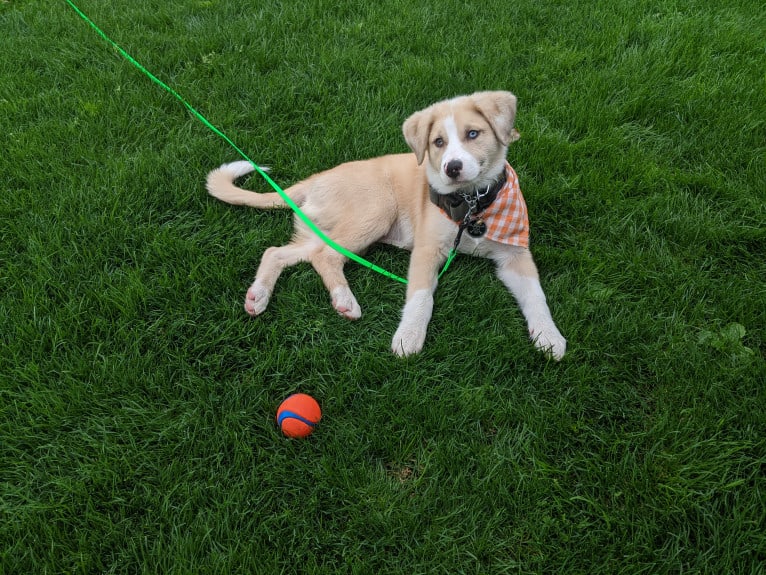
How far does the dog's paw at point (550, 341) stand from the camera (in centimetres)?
258

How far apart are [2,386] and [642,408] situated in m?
2.85

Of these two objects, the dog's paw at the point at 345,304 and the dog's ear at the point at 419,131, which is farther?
the dog's ear at the point at 419,131

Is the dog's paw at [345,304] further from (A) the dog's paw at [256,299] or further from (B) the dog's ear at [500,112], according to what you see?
(B) the dog's ear at [500,112]

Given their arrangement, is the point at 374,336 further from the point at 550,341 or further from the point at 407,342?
the point at 550,341

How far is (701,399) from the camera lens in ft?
7.66

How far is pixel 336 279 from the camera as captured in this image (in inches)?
117

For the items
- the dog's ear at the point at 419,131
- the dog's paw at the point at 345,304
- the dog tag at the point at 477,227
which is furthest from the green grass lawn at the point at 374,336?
the dog's ear at the point at 419,131

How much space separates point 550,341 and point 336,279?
46.4 inches

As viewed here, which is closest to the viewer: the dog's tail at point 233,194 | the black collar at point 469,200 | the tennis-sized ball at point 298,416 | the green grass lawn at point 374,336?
the green grass lawn at point 374,336

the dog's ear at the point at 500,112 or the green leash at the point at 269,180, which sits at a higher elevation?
the dog's ear at the point at 500,112

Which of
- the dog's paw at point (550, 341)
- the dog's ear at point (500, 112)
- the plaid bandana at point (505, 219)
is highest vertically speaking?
the dog's ear at point (500, 112)

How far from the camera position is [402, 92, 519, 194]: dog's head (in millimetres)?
2836

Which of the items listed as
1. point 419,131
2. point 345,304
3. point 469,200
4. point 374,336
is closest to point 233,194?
point 345,304

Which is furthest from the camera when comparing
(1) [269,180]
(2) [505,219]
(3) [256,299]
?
(1) [269,180]
